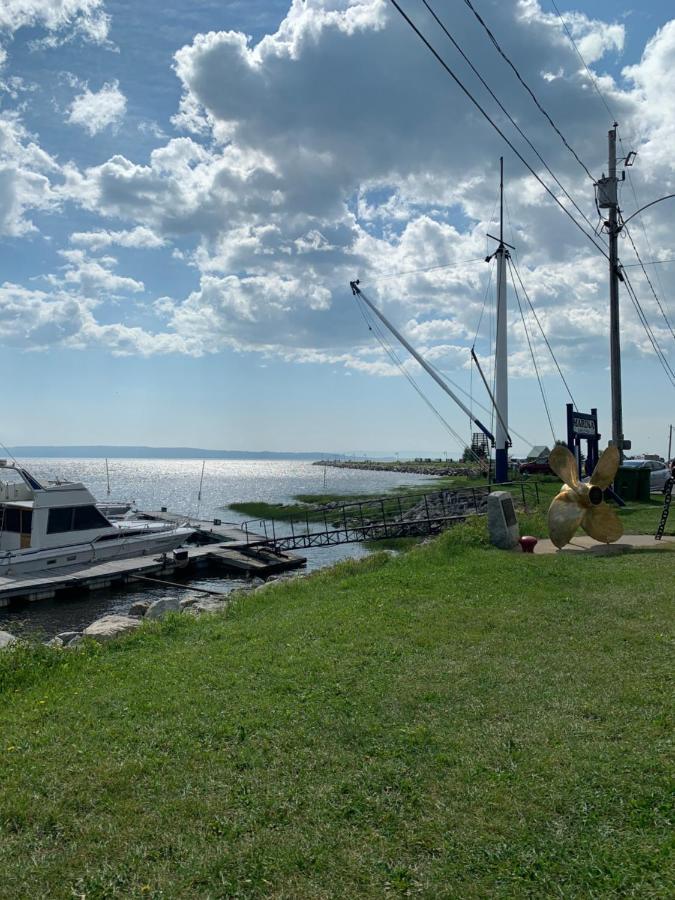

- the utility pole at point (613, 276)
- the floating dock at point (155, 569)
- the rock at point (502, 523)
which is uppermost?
the utility pole at point (613, 276)

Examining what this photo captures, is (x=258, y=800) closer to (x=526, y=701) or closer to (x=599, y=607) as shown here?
(x=526, y=701)

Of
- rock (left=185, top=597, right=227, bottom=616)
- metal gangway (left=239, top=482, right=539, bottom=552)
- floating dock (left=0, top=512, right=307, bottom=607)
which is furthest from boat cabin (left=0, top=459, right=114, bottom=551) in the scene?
rock (left=185, top=597, right=227, bottom=616)

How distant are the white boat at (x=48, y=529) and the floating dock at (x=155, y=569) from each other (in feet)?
1.72

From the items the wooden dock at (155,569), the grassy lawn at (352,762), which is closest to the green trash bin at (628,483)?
the wooden dock at (155,569)

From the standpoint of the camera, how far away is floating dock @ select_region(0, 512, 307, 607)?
22.8 meters

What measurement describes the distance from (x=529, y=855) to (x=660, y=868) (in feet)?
2.41

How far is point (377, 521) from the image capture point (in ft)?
139

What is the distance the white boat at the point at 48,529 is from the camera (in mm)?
24703

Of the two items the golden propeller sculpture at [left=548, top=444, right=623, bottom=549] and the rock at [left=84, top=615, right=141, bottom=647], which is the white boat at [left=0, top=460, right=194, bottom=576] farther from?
the golden propeller sculpture at [left=548, top=444, right=623, bottom=549]

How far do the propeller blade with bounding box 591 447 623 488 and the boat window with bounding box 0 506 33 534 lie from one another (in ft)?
65.9

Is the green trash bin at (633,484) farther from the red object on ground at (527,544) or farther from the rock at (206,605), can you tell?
the rock at (206,605)

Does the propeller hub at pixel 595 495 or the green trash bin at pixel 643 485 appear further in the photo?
the green trash bin at pixel 643 485

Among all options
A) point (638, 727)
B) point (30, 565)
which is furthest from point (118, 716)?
point (30, 565)

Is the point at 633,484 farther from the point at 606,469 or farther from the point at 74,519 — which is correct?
the point at 74,519
